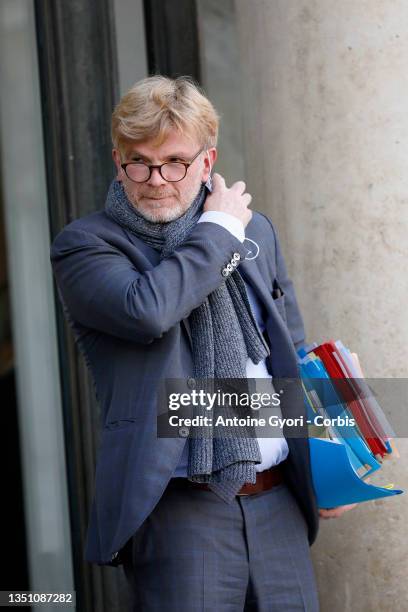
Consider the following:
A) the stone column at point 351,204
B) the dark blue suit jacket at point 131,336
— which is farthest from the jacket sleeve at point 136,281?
the stone column at point 351,204

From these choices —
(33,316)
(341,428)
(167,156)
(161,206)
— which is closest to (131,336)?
(161,206)

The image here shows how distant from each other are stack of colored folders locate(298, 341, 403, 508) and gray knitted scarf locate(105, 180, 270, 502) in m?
0.16

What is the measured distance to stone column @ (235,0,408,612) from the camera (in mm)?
3088

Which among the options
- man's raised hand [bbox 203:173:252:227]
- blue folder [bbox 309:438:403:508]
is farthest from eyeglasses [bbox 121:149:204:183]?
blue folder [bbox 309:438:403:508]

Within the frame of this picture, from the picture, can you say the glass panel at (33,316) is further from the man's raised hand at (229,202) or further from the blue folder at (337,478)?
the blue folder at (337,478)

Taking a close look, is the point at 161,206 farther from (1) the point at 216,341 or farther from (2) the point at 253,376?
(2) the point at 253,376

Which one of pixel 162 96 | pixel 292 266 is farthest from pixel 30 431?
pixel 162 96

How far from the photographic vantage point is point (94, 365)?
255cm

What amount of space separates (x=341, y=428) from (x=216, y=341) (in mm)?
391

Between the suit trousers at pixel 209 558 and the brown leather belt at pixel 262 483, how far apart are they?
0.02 meters

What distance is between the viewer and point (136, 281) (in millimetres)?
2371

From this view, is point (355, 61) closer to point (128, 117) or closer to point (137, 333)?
point (128, 117)

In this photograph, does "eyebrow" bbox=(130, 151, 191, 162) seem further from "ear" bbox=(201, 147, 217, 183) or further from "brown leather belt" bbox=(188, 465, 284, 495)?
"brown leather belt" bbox=(188, 465, 284, 495)

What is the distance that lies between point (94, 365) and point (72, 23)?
173cm
